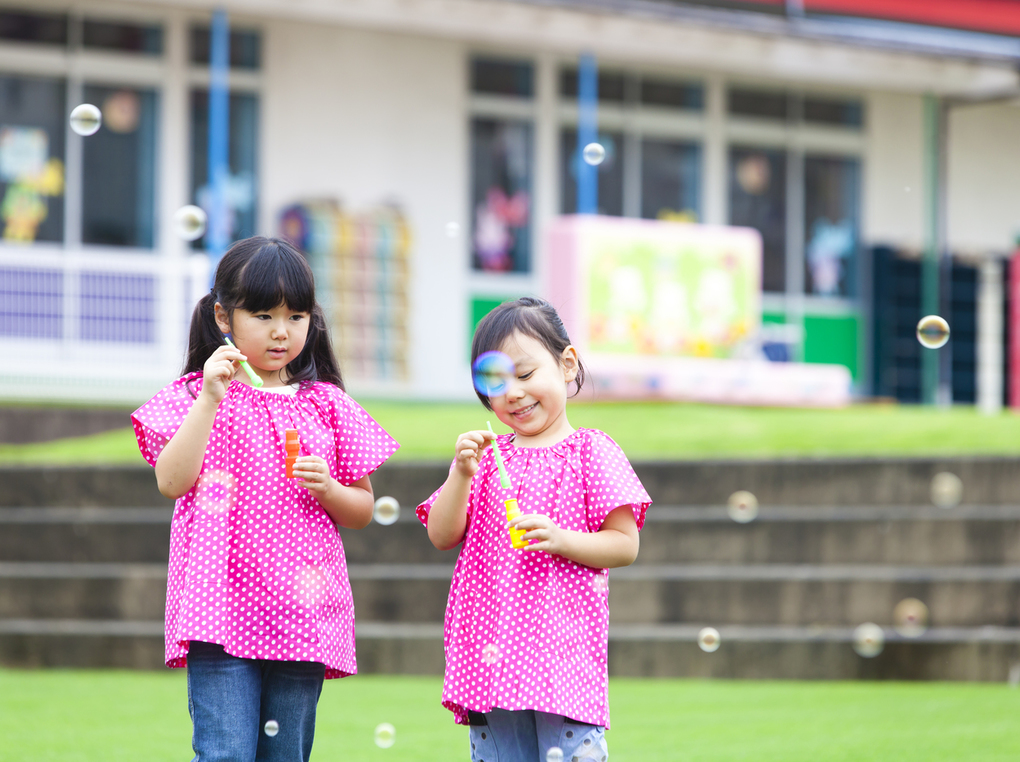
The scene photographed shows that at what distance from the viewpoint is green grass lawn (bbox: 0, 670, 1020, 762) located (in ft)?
14.0

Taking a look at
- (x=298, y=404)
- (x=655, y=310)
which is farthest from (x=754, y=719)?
(x=655, y=310)

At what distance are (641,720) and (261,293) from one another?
8.80 feet

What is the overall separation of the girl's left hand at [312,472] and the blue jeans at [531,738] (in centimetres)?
51

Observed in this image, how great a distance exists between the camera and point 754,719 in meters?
4.89

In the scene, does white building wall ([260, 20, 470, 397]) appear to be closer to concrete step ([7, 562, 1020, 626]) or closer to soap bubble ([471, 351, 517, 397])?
concrete step ([7, 562, 1020, 626])

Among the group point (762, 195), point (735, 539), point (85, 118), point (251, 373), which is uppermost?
point (762, 195)

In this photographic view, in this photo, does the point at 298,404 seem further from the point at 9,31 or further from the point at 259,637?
the point at 9,31

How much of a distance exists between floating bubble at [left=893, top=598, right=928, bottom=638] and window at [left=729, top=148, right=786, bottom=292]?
871 cm

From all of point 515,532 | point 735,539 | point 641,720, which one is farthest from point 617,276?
point 515,532

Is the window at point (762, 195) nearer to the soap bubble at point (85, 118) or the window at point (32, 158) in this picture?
the window at point (32, 158)

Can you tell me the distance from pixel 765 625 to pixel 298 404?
3845 millimetres

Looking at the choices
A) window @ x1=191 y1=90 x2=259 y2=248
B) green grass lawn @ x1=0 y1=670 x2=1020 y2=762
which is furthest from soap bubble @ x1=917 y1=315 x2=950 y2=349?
window @ x1=191 y1=90 x2=259 y2=248

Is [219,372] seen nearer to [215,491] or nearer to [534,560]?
[215,491]

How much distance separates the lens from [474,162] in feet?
44.7
